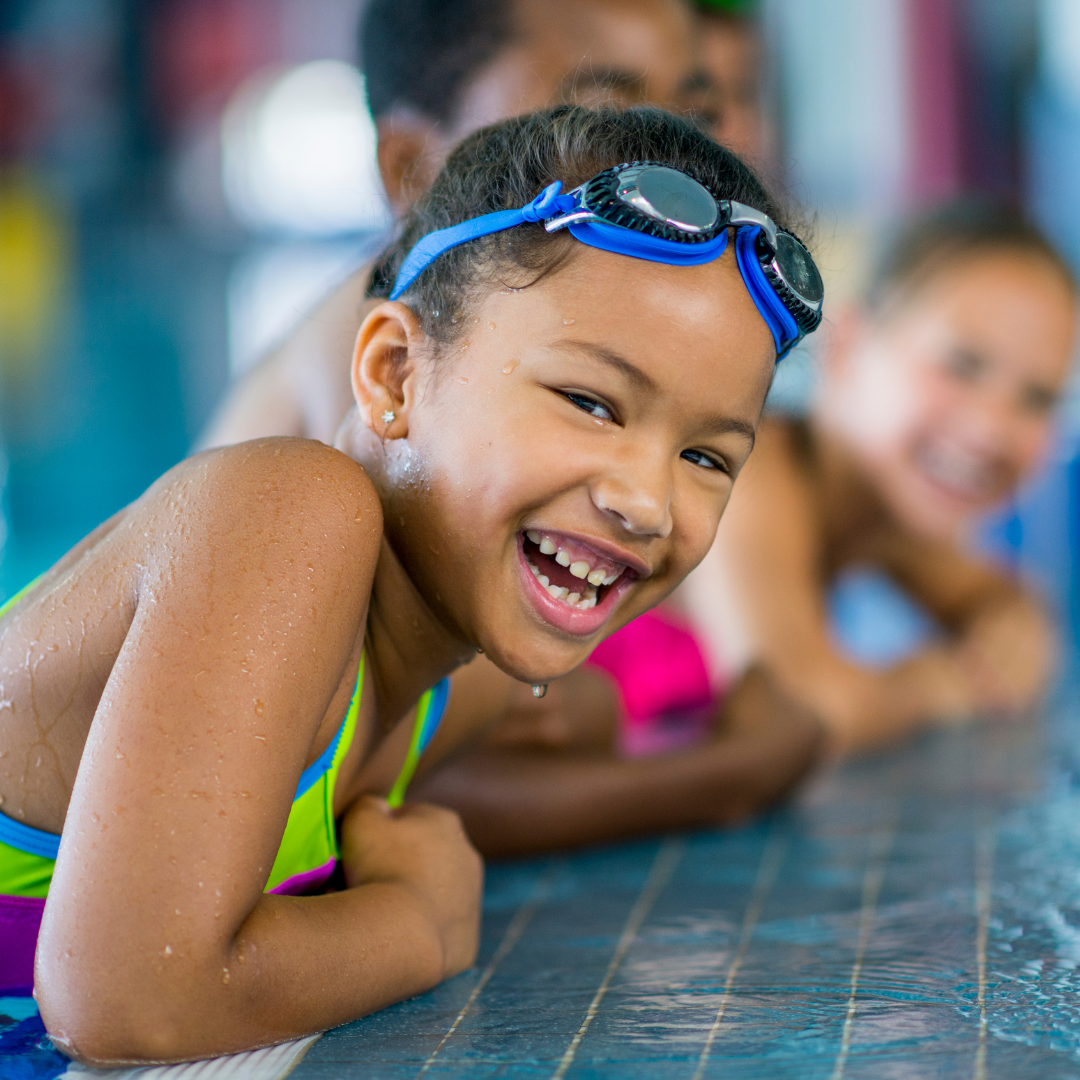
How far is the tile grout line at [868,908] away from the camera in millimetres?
1080

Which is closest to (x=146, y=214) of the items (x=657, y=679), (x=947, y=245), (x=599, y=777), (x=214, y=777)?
(x=947, y=245)

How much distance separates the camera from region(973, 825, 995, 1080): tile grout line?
1.06 metres

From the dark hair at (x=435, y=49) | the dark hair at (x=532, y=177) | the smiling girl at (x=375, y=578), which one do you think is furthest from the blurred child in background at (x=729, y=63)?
the smiling girl at (x=375, y=578)

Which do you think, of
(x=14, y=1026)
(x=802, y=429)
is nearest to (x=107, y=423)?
(x=802, y=429)

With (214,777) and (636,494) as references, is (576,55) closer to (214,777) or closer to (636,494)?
(636,494)

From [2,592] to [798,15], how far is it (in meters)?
5.15

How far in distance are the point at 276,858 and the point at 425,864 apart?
184 mm

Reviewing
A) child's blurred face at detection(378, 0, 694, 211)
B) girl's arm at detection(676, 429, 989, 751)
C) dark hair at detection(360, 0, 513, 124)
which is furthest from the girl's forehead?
girl's arm at detection(676, 429, 989, 751)

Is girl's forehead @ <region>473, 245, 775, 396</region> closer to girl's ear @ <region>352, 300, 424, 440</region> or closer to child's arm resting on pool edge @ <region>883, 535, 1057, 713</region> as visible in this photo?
girl's ear @ <region>352, 300, 424, 440</region>

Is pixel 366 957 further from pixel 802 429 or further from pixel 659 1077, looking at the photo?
pixel 802 429

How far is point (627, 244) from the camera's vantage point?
1.13m

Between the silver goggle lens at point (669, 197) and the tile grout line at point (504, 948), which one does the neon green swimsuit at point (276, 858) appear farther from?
the silver goggle lens at point (669, 197)

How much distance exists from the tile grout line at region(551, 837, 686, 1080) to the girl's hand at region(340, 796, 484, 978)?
0.48ft

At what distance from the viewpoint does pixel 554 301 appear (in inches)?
44.6
